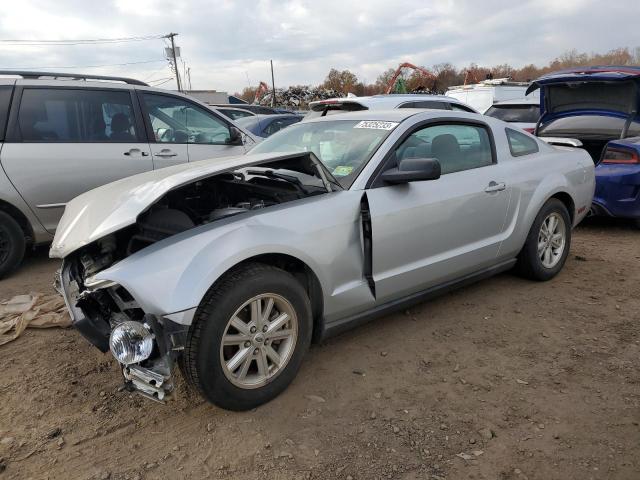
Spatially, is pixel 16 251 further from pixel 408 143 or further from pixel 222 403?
pixel 408 143

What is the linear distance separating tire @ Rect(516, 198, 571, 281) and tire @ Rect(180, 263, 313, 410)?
232 cm

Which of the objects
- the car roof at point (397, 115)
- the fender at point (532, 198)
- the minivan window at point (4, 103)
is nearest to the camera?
the car roof at point (397, 115)

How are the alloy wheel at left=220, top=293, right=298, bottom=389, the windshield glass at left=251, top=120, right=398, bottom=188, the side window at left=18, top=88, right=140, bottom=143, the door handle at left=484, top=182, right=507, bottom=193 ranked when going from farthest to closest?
the side window at left=18, top=88, right=140, bottom=143 < the door handle at left=484, top=182, right=507, bottom=193 < the windshield glass at left=251, top=120, right=398, bottom=188 < the alloy wheel at left=220, top=293, right=298, bottom=389

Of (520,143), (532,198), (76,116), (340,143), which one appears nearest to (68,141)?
(76,116)

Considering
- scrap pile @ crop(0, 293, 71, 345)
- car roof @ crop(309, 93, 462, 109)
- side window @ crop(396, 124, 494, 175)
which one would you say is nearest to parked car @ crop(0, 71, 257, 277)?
scrap pile @ crop(0, 293, 71, 345)

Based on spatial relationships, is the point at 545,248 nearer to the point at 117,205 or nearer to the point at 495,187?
the point at 495,187

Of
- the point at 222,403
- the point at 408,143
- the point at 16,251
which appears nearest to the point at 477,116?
the point at 408,143

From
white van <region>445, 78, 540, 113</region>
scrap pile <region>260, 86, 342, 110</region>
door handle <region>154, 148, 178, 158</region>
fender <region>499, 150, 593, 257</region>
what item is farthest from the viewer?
scrap pile <region>260, 86, 342, 110</region>

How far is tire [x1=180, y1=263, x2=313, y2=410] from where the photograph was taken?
7.78 ft

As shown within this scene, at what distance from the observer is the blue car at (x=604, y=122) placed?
18.4ft

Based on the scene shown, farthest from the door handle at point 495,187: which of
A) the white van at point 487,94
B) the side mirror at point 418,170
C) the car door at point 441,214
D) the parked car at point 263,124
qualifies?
the white van at point 487,94

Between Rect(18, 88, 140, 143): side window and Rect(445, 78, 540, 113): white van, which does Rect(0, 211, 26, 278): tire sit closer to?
Rect(18, 88, 140, 143): side window

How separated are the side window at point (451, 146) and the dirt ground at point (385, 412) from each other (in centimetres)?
114

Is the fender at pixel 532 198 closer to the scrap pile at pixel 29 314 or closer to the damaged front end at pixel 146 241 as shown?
the damaged front end at pixel 146 241
